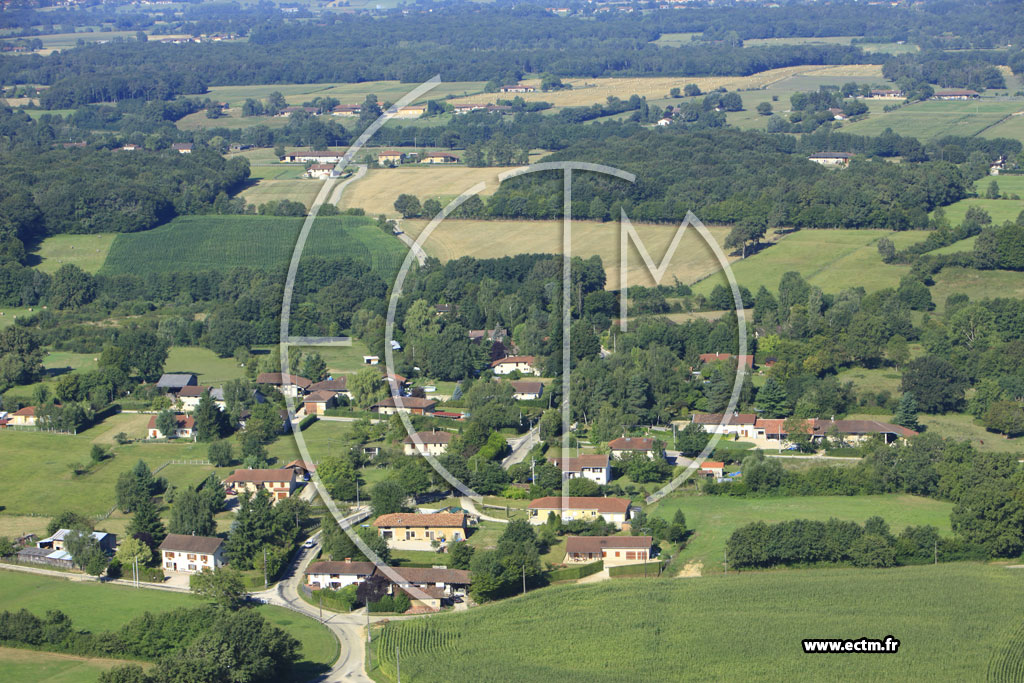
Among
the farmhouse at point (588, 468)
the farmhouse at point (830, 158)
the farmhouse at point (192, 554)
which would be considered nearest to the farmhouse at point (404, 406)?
the farmhouse at point (588, 468)

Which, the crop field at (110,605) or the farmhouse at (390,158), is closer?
the crop field at (110,605)

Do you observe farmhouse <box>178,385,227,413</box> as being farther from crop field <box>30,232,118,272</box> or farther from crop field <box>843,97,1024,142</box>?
crop field <box>843,97,1024,142</box>

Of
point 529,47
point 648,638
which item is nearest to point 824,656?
point 648,638

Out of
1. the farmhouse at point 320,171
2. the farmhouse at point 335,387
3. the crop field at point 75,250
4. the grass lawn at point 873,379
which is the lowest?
the farmhouse at point 335,387

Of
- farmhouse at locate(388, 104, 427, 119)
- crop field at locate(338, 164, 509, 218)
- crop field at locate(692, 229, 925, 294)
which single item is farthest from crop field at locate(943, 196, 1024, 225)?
farmhouse at locate(388, 104, 427, 119)

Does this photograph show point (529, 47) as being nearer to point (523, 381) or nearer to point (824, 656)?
point (523, 381)

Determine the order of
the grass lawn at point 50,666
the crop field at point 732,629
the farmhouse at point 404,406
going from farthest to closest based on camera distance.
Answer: the farmhouse at point 404,406
the grass lawn at point 50,666
the crop field at point 732,629

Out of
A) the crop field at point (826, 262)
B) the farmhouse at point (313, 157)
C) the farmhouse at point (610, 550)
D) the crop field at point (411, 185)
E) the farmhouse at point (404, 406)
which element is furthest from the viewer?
the farmhouse at point (313, 157)

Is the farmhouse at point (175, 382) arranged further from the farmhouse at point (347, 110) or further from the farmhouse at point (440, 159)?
the farmhouse at point (347, 110)

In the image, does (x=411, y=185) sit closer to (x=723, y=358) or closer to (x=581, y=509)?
(x=723, y=358)
